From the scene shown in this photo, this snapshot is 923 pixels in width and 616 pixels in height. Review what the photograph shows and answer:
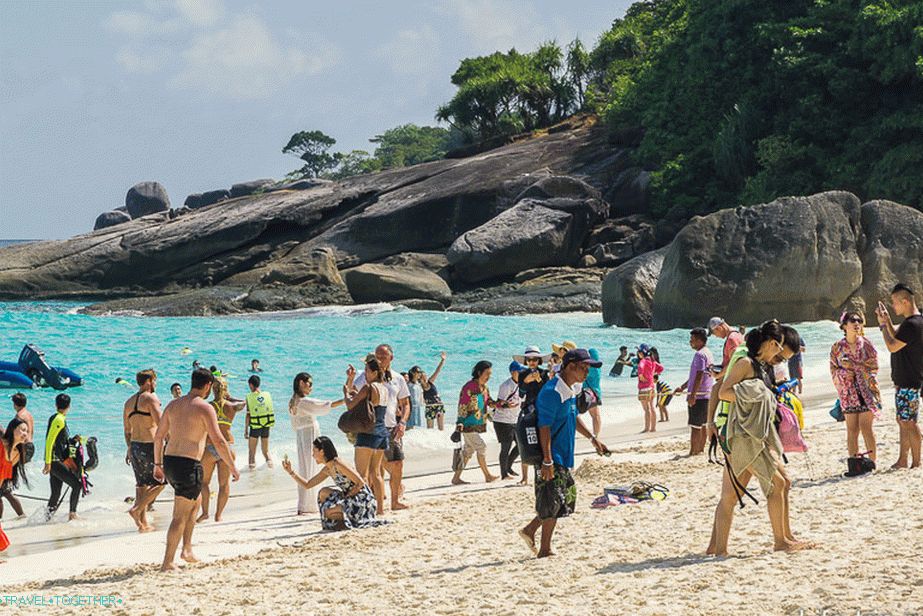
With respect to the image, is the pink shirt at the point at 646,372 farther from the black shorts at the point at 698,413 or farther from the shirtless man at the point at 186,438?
the shirtless man at the point at 186,438

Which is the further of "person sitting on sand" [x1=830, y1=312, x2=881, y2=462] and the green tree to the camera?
the green tree

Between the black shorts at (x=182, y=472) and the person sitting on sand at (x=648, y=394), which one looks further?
the person sitting on sand at (x=648, y=394)

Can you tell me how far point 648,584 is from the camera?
6578 mm

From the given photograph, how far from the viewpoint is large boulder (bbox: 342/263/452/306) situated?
41.5 metres

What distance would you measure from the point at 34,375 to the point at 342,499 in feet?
62.7

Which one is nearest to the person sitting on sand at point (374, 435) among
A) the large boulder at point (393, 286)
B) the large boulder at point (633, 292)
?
the large boulder at point (633, 292)

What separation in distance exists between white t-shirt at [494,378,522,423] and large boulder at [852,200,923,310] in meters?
18.1

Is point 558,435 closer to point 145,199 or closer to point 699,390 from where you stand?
point 699,390

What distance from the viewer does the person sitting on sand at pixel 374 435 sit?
398 inches

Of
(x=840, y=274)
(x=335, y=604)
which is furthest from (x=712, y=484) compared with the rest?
(x=840, y=274)

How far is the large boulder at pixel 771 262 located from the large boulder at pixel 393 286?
1326 centimetres

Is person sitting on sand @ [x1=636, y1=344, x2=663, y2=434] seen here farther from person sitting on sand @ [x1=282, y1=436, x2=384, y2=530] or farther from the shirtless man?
the shirtless man

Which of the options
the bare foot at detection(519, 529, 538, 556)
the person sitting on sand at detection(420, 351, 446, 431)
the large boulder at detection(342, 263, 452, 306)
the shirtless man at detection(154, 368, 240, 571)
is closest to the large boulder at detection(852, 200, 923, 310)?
the person sitting on sand at detection(420, 351, 446, 431)

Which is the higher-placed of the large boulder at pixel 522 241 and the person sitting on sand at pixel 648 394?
the large boulder at pixel 522 241
